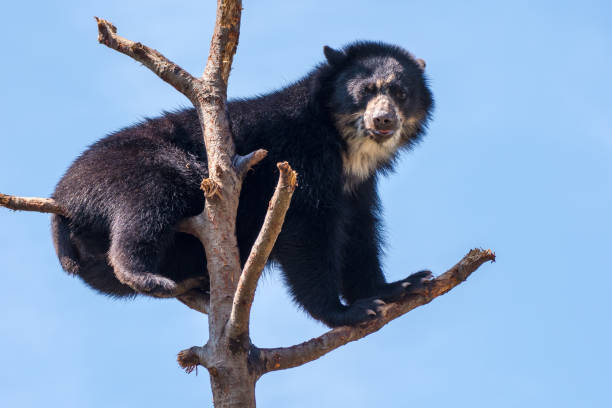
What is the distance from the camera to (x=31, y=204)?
23.2ft

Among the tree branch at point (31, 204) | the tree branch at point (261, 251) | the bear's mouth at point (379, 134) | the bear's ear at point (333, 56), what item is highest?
the bear's ear at point (333, 56)

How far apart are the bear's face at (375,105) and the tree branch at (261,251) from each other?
9.19 feet

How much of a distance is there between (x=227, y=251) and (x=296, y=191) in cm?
164

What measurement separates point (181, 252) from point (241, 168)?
1580 mm

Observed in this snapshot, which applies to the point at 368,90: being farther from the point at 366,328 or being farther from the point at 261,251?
the point at 261,251

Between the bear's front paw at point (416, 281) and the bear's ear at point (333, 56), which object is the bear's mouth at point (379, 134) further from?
the bear's front paw at point (416, 281)

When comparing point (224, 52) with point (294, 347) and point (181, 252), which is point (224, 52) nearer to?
point (181, 252)

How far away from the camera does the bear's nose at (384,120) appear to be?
8023mm

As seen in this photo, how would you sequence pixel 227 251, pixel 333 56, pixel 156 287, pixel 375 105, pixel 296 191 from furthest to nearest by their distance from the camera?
pixel 333 56
pixel 375 105
pixel 296 191
pixel 156 287
pixel 227 251

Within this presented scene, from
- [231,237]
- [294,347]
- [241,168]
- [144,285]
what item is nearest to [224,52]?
[241,168]

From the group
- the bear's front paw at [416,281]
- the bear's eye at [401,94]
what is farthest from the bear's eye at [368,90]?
the bear's front paw at [416,281]

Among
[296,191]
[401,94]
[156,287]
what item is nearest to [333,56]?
[401,94]

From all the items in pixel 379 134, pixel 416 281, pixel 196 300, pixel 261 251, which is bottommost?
pixel 261 251

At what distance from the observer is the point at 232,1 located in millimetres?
6934
